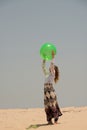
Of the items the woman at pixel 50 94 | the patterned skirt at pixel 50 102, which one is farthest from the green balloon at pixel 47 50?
the patterned skirt at pixel 50 102

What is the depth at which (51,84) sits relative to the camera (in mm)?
11102

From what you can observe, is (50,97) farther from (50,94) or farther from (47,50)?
(47,50)

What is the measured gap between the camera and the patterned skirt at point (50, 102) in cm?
1111

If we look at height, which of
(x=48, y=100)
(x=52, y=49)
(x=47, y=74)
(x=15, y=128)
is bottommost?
(x=15, y=128)

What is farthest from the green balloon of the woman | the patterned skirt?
the patterned skirt

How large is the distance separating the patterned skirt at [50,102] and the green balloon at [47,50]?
31.5 inches

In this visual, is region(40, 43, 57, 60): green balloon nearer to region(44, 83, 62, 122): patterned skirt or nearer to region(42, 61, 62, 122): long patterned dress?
region(42, 61, 62, 122): long patterned dress

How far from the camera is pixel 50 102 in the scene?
11.2 metres

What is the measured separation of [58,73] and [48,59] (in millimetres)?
494

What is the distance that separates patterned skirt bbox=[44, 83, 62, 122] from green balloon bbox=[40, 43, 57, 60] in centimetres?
80

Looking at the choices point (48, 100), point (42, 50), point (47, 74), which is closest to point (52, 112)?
point (48, 100)

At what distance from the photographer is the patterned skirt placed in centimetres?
1111

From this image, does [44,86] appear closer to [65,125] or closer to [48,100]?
[48,100]

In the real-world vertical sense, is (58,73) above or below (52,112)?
above
